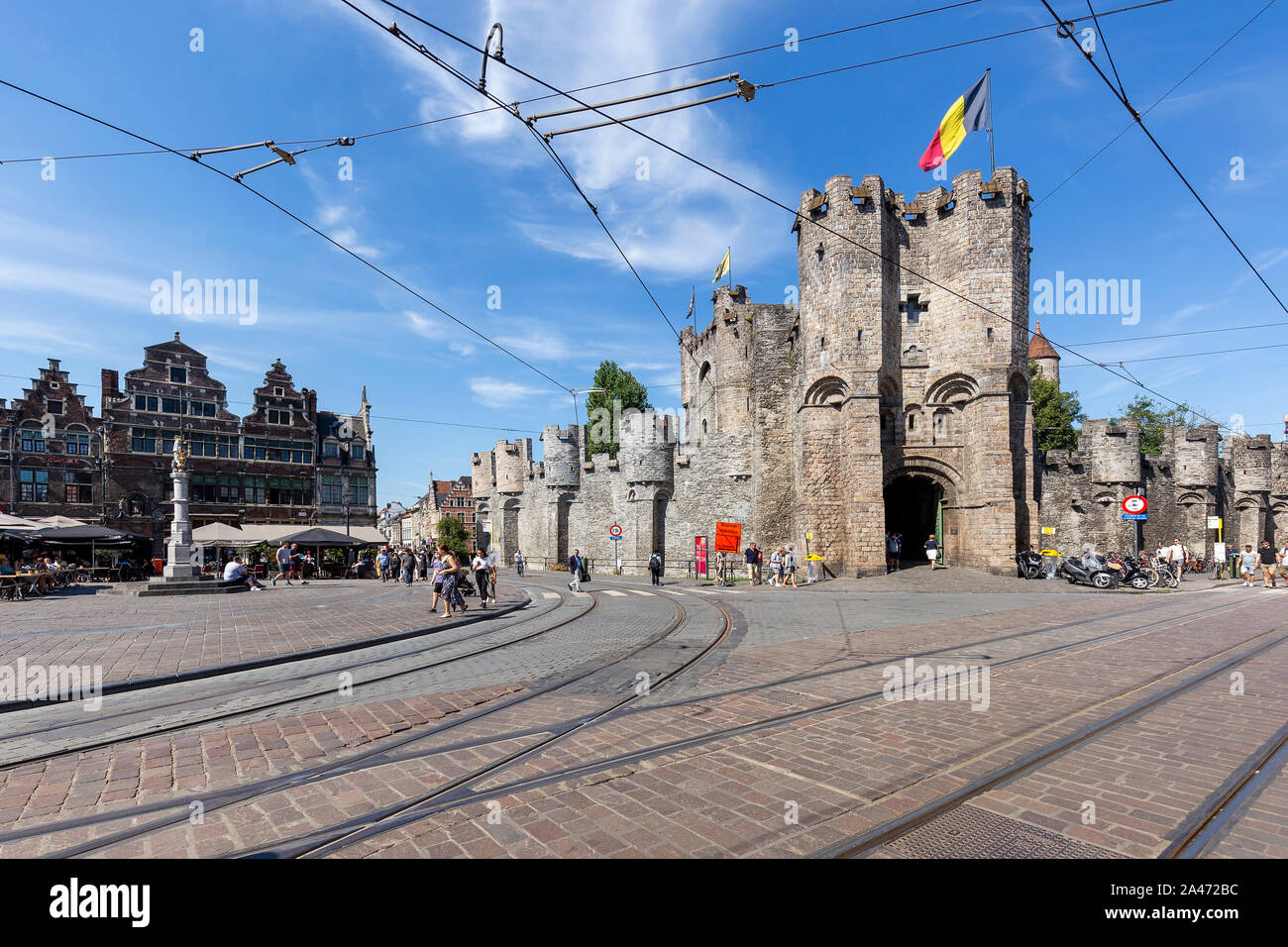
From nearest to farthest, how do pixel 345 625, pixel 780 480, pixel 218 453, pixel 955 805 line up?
pixel 955 805 < pixel 345 625 < pixel 780 480 < pixel 218 453

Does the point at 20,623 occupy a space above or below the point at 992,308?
below

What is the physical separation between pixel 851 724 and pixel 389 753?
357cm

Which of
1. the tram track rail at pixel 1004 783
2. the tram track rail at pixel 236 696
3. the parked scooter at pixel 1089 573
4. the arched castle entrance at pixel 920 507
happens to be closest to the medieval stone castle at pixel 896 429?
the arched castle entrance at pixel 920 507

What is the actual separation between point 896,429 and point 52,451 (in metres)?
46.4

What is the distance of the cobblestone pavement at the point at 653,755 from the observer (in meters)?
3.04

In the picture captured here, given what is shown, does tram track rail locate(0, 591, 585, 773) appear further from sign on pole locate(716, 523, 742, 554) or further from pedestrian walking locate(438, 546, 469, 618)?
sign on pole locate(716, 523, 742, 554)

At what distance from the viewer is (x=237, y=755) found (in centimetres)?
418

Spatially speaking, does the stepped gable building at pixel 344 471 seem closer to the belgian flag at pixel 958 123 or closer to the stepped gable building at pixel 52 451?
the stepped gable building at pixel 52 451

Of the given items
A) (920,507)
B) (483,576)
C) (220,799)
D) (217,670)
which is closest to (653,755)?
(220,799)

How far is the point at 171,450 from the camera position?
3822 centimetres

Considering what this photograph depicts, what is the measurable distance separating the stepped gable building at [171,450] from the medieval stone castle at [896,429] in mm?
23951
